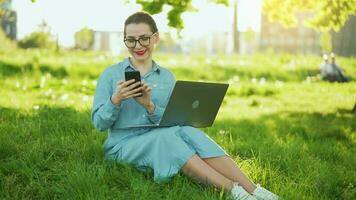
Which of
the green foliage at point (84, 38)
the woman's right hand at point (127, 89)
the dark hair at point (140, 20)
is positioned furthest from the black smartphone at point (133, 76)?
the green foliage at point (84, 38)

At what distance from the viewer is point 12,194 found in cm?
367

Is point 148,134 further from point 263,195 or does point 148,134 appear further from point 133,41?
point 263,195

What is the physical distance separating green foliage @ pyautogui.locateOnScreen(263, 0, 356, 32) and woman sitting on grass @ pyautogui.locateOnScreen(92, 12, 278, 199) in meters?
4.88

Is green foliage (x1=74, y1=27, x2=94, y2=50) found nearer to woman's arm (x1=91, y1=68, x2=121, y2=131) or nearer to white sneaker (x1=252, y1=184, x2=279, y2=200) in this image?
woman's arm (x1=91, y1=68, x2=121, y2=131)

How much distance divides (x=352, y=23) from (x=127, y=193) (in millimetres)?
49912

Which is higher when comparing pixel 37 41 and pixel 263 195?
pixel 263 195

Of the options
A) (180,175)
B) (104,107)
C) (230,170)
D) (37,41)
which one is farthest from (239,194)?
(37,41)

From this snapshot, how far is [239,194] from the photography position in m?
3.53

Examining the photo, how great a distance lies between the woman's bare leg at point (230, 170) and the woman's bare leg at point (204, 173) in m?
0.08

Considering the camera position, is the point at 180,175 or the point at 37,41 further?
the point at 37,41

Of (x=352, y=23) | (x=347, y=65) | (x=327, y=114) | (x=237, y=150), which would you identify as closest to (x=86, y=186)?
(x=237, y=150)

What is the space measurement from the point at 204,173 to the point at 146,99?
0.65 meters

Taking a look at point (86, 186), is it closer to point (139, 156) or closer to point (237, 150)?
point (139, 156)

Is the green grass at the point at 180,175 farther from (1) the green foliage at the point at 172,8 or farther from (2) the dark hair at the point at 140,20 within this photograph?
(1) the green foliage at the point at 172,8
